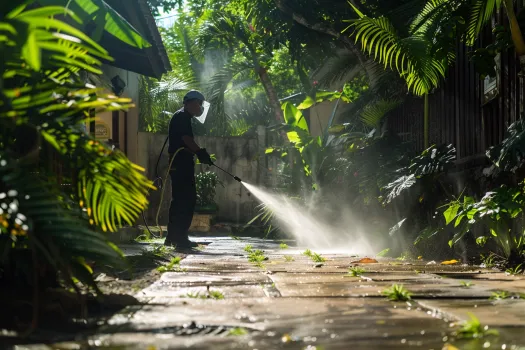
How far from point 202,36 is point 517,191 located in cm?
1319

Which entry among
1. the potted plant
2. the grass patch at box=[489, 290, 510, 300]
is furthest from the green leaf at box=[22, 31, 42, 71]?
the potted plant

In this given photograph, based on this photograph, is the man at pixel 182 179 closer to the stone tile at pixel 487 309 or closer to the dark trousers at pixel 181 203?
the dark trousers at pixel 181 203

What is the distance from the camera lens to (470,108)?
712 centimetres

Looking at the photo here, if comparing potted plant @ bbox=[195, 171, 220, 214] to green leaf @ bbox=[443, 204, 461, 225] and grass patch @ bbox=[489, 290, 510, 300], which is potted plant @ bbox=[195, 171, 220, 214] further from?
grass patch @ bbox=[489, 290, 510, 300]

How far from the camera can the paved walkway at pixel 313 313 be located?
96.2 inches

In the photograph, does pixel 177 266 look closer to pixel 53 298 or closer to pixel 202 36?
pixel 53 298

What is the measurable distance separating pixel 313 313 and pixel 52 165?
132 cm

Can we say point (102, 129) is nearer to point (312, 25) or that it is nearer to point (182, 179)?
point (182, 179)

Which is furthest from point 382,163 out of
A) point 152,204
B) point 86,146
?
point 152,204

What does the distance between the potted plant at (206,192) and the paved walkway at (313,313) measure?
11.3 m

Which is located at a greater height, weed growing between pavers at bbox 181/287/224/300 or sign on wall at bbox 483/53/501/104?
sign on wall at bbox 483/53/501/104

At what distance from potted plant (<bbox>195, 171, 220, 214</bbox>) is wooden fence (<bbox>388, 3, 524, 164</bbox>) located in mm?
7825

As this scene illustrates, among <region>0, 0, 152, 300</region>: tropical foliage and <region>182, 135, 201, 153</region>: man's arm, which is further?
<region>182, 135, 201, 153</region>: man's arm

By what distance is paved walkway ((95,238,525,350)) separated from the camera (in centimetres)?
244
